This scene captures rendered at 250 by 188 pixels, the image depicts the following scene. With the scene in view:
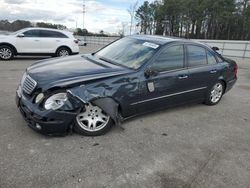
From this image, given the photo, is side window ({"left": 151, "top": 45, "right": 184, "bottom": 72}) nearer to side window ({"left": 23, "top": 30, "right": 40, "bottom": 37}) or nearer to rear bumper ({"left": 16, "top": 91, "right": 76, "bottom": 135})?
rear bumper ({"left": 16, "top": 91, "right": 76, "bottom": 135})

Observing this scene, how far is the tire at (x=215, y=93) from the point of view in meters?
5.50

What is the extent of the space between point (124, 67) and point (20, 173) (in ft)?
7.26

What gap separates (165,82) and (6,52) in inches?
369

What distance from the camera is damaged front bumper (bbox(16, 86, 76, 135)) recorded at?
10.8ft

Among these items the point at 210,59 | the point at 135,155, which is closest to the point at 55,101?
the point at 135,155

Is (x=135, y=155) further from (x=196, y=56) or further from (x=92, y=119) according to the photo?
(x=196, y=56)

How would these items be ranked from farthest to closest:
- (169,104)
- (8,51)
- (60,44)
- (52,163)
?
1. (60,44)
2. (8,51)
3. (169,104)
4. (52,163)

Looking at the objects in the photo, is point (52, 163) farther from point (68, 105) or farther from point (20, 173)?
point (68, 105)

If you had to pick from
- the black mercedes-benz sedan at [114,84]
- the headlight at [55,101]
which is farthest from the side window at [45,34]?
the headlight at [55,101]

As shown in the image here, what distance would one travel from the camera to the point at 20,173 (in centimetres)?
270

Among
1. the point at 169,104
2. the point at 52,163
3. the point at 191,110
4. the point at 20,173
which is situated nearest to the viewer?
the point at 20,173

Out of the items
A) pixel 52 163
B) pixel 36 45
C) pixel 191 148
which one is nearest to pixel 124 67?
pixel 191 148

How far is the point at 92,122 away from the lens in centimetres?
368

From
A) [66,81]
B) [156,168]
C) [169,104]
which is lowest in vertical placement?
[156,168]
